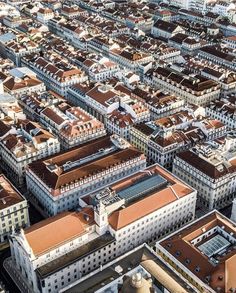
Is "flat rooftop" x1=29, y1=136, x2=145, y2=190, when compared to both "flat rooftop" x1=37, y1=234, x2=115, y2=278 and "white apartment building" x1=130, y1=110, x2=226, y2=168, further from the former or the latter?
"flat rooftop" x1=37, y1=234, x2=115, y2=278

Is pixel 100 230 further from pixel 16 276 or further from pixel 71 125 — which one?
pixel 71 125

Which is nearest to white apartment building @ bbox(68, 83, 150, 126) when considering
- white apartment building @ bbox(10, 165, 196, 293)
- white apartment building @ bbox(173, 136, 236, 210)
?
white apartment building @ bbox(173, 136, 236, 210)

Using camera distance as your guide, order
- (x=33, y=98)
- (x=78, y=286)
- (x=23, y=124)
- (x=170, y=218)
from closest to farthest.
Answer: (x=78, y=286)
(x=170, y=218)
(x=23, y=124)
(x=33, y=98)

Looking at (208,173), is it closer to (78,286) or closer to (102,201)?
(102,201)

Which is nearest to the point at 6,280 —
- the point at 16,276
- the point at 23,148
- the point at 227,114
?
the point at 16,276

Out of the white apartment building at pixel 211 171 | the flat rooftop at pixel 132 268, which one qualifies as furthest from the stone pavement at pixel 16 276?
the white apartment building at pixel 211 171

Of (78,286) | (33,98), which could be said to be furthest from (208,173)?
(33,98)
